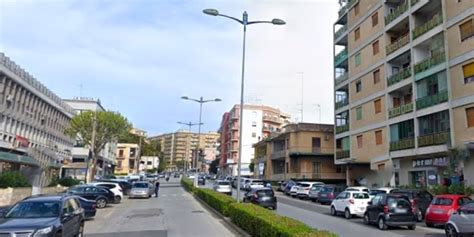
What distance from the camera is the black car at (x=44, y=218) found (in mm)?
10086

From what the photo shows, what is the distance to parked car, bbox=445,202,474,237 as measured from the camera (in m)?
14.0

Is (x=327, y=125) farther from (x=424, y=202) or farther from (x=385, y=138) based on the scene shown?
(x=424, y=202)

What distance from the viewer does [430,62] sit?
32406 mm

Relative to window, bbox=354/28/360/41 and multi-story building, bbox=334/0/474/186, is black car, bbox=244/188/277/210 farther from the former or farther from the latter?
window, bbox=354/28/360/41

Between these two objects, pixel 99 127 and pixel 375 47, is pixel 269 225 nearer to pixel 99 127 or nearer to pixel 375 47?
pixel 375 47

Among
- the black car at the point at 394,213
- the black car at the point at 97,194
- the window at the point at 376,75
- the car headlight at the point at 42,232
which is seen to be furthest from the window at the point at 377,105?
the car headlight at the point at 42,232

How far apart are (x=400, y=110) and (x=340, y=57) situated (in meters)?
15.9

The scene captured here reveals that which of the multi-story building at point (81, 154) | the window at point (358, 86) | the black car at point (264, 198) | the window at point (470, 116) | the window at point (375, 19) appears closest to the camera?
the window at point (470, 116)

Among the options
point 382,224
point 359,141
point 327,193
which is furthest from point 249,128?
point 382,224

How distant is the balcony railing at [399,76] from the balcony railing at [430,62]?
1.53m

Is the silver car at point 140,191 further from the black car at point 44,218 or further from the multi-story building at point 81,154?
the multi-story building at point 81,154

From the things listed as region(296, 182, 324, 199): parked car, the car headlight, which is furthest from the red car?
region(296, 182, 324, 199): parked car

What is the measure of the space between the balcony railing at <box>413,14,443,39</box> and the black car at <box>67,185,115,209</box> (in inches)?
1059

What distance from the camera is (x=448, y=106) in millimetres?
29828
